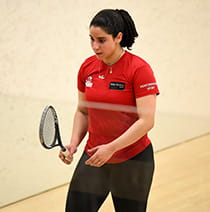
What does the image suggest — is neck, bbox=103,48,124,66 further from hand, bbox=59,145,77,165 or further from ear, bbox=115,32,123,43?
hand, bbox=59,145,77,165

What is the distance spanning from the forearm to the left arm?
197mm

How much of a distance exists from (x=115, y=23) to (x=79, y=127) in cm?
39

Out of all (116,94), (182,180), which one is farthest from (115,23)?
(182,180)

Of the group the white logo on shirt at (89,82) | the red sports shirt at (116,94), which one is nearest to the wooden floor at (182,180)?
the red sports shirt at (116,94)

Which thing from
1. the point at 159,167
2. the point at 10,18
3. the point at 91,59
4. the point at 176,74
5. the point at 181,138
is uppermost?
the point at 10,18

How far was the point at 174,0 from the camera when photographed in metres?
2.37

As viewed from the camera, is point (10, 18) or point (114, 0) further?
point (114, 0)

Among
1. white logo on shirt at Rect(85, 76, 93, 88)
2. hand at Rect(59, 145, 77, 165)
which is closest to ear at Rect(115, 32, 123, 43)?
white logo on shirt at Rect(85, 76, 93, 88)

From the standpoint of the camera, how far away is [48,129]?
148 centimetres

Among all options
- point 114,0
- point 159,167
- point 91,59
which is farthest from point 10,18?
point 159,167

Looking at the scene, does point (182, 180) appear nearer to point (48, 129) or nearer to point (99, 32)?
point (48, 129)

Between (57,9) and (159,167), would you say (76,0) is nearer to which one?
(57,9)

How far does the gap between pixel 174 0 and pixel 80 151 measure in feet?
3.80

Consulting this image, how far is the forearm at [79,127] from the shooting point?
1512 mm
